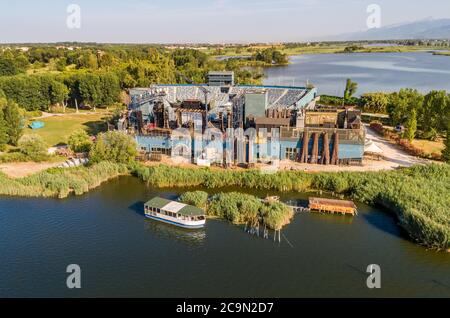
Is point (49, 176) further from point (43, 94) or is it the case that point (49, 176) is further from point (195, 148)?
point (43, 94)

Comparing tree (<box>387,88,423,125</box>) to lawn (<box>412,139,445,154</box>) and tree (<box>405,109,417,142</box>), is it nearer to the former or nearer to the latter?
lawn (<box>412,139,445,154</box>)

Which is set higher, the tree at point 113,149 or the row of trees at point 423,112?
the row of trees at point 423,112

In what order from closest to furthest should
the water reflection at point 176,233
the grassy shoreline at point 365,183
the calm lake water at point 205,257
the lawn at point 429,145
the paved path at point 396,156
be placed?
1. the calm lake water at point 205,257
2. the water reflection at point 176,233
3. the grassy shoreline at point 365,183
4. the paved path at point 396,156
5. the lawn at point 429,145

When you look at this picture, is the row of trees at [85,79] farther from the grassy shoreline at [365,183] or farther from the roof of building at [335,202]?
the roof of building at [335,202]

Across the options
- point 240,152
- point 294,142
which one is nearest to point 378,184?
point 294,142

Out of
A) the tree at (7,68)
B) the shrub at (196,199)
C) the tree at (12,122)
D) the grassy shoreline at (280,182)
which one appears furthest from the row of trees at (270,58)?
the shrub at (196,199)
